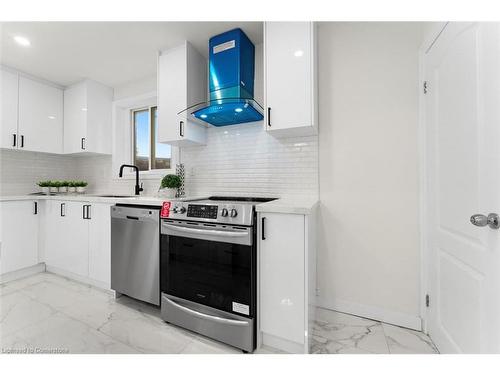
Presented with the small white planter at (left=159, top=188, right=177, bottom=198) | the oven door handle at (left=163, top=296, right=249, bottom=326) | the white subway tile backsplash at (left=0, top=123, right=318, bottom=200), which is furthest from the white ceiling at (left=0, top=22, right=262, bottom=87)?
the oven door handle at (left=163, top=296, right=249, bottom=326)

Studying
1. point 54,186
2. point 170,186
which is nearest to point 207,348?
point 170,186

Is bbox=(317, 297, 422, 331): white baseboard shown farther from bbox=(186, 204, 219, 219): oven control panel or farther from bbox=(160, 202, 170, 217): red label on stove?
bbox=(160, 202, 170, 217): red label on stove

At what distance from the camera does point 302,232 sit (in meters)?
1.29

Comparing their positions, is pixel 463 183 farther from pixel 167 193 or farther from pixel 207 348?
pixel 167 193

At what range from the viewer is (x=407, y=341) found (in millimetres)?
1455

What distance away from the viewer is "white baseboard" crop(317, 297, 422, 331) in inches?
62.6

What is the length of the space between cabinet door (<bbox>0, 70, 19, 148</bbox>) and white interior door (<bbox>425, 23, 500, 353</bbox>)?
4045 mm

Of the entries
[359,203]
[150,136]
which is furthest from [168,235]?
[150,136]

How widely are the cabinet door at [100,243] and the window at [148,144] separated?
902 millimetres

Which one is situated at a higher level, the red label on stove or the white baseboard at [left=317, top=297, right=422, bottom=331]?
the red label on stove

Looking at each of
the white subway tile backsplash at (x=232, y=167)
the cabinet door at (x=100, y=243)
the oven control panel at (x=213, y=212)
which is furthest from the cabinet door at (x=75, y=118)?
the oven control panel at (x=213, y=212)

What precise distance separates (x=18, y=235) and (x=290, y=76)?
3279 mm

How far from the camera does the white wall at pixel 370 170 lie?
1615 millimetres
